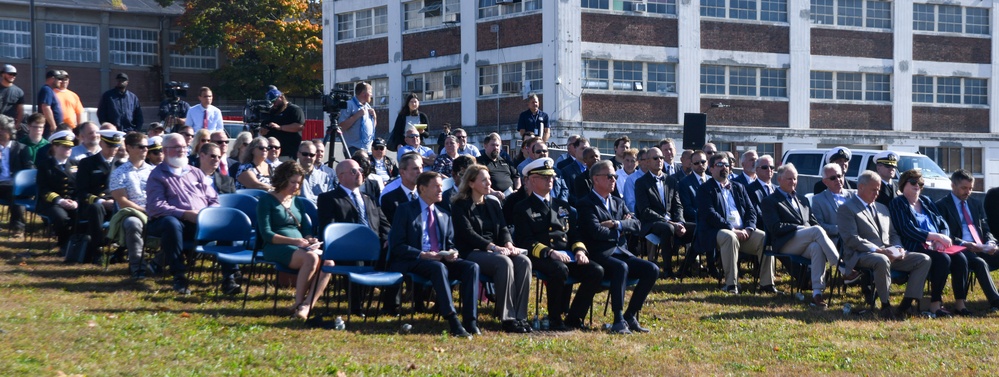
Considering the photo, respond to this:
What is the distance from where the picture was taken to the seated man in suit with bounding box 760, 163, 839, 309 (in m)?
13.0

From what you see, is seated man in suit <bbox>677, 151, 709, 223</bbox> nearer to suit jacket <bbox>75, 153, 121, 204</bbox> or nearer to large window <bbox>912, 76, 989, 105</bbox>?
suit jacket <bbox>75, 153, 121, 204</bbox>

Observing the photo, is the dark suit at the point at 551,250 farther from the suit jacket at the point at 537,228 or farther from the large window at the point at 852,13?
the large window at the point at 852,13

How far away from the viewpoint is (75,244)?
13.3 metres

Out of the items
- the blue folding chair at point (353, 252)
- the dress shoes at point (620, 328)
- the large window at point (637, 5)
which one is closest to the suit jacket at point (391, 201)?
the blue folding chair at point (353, 252)

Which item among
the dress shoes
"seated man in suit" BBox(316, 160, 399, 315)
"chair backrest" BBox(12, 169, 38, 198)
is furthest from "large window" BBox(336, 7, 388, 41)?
the dress shoes

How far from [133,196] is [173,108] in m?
5.96

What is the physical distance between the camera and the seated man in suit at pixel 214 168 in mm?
13125

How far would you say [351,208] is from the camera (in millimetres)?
11320

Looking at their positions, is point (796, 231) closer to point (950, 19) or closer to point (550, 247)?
point (550, 247)

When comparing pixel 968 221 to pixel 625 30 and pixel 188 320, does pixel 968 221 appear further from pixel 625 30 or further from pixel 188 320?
pixel 625 30

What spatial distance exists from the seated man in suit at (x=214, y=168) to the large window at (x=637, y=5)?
79.1 feet

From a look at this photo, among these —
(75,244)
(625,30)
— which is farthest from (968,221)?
(625,30)

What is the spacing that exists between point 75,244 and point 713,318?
698 centimetres

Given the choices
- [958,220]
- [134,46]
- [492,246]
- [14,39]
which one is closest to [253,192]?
[492,246]
